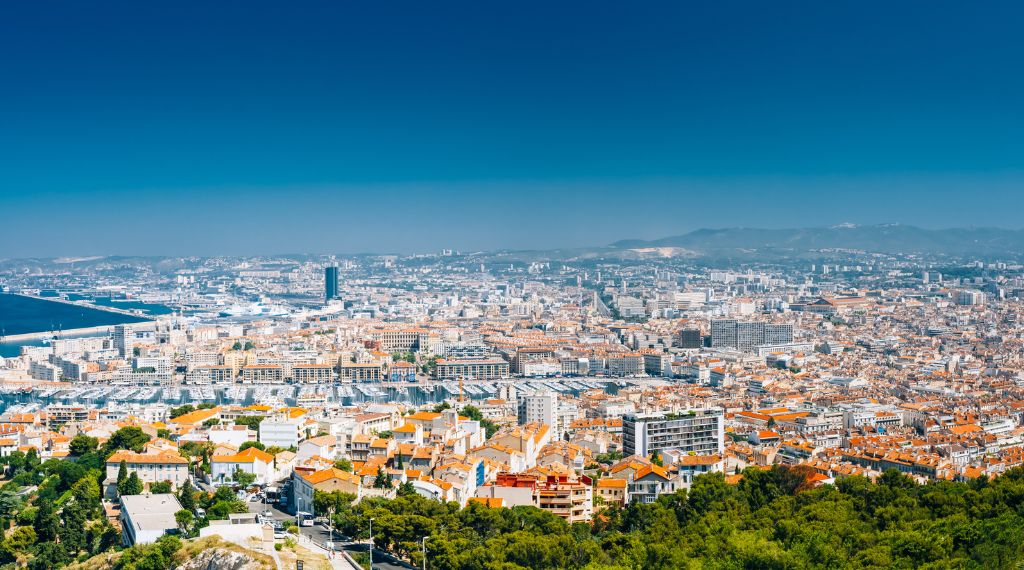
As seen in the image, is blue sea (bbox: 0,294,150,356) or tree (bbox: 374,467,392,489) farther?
blue sea (bbox: 0,294,150,356)

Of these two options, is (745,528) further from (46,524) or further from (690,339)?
(690,339)

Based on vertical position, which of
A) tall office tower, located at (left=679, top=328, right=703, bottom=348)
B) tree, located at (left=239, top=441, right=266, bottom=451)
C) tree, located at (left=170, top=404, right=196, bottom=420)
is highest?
tree, located at (left=239, top=441, right=266, bottom=451)

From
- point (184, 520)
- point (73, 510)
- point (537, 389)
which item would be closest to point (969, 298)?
point (537, 389)

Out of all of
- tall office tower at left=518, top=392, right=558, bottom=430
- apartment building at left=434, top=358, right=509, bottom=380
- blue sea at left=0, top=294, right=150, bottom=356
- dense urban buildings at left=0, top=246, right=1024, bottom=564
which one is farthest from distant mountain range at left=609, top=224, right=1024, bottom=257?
tall office tower at left=518, top=392, right=558, bottom=430

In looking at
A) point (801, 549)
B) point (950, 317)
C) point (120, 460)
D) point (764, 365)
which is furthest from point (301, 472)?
point (950, 317)

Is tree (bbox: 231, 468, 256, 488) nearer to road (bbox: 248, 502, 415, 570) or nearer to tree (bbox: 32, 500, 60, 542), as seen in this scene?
road (bbox: 248, 502, 415, 570)

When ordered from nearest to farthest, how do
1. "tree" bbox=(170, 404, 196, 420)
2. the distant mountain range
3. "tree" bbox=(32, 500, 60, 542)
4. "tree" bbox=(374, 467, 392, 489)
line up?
"tree" bbox=(32, 500, 60, 542)
"tree" bbox=(374, 467, 392, 489)
"tree" bbox=(170, 404, 196, 420)
the distant mountain range

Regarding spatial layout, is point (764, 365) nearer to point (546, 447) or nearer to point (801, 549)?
point (546, 447)
